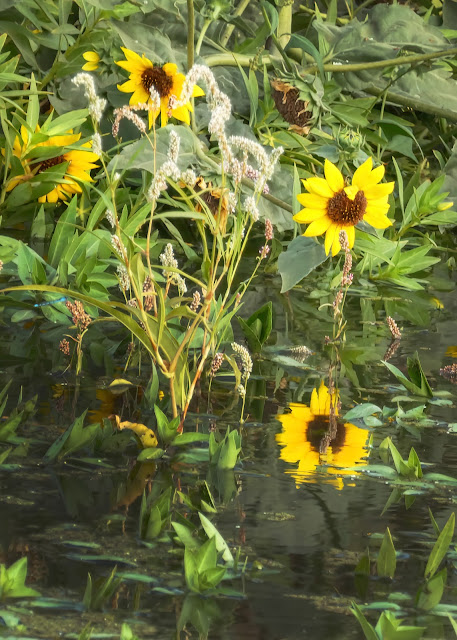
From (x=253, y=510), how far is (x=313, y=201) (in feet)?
2.46

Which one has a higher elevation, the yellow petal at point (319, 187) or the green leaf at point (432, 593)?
the green leaf at point (432, 593)

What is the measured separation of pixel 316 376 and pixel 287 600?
68 centimetres

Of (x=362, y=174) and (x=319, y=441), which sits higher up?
(x=362, y=174)

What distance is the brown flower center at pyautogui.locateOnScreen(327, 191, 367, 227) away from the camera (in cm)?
164

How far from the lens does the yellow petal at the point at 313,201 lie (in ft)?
5.37

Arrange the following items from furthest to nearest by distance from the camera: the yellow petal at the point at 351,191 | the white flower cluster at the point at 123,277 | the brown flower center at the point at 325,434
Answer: the yellow petal at the point at 351,191, the white flower cluster at the point at 123,277, the brown flower center at the point at 325,434

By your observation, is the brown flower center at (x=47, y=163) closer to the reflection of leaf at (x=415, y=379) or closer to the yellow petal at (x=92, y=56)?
the yellow petal at (x=92, y=56)

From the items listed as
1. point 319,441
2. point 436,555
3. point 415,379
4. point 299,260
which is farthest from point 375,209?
point 436,555

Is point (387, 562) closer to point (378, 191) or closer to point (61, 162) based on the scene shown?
point (378, 191)

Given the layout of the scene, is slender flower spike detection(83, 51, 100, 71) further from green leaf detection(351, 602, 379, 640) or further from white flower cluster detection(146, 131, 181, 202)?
green leaf detection(351, 602, 379, 640)

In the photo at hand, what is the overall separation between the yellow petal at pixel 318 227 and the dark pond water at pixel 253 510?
21cm

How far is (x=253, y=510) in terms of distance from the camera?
1000 millimetres

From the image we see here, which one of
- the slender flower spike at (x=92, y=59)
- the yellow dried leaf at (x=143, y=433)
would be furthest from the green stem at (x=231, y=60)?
the yellow dried leaf at (x=143, y=433)

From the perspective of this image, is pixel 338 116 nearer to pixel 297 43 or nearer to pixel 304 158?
pixel 304 158
